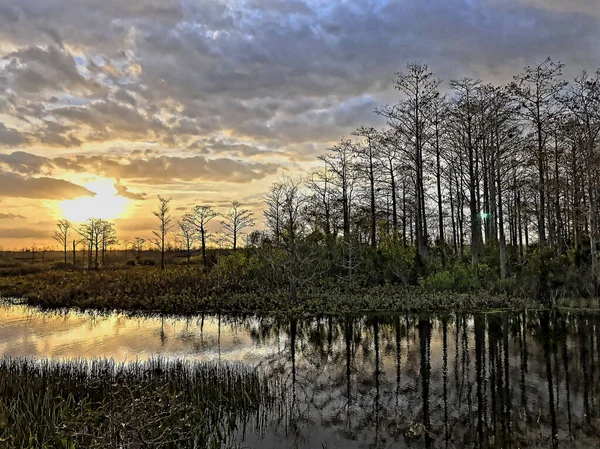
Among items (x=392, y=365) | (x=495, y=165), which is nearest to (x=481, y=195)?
(x=495, y=165)

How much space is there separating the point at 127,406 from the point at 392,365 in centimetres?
742

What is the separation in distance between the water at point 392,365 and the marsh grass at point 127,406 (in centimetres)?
71

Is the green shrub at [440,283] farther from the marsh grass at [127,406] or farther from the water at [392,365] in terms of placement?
the marsh grass at [127,406]

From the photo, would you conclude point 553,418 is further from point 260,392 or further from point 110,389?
point 110,389

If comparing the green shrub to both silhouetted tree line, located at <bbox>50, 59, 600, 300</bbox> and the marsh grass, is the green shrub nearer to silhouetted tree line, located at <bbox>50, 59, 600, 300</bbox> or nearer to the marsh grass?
silhouetted tree line, located at <bbox>50, 59, 600, 300</bbox>

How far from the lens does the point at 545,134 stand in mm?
27156

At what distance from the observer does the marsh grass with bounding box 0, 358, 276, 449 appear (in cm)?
614

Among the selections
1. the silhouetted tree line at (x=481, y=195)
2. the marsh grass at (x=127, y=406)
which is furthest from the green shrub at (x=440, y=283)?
the marsh grass at (x=127, y=406)

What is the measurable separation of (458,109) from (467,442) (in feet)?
78.6

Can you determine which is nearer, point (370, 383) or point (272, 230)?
point (370, 383)

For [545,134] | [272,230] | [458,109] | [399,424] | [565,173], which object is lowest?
[399,424]

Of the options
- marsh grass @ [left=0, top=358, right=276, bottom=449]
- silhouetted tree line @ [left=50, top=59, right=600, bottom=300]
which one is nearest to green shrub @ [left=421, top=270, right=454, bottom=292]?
silhouetted tree line @ [left=50, top=59, right=600, bottom=300]

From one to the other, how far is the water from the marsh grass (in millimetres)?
713

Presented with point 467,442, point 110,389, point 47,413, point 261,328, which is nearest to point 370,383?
point 467,442
